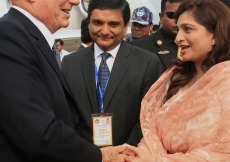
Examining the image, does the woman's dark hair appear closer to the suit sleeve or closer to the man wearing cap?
the suit sleeve

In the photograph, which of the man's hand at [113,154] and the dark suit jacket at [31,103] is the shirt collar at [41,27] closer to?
the dark suit jacket at [31,103]

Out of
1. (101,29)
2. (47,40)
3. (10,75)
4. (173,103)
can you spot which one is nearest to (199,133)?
(173,103)

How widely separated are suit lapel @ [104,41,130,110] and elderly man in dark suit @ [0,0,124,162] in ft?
3.16

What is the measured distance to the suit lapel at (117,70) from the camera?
8.57 feet

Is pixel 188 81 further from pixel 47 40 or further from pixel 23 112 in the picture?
pixel 23 112

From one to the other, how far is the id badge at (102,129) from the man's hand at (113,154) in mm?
373

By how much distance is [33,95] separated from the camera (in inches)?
53.6

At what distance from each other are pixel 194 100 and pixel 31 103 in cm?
99

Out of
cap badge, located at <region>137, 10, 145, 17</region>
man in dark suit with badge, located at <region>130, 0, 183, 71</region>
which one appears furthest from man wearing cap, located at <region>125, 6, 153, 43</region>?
man in dark suit with badge, located at <region>130, 0, 183, 71</region>

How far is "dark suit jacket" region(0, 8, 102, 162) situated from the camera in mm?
1334

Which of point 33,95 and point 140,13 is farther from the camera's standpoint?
point 140,13

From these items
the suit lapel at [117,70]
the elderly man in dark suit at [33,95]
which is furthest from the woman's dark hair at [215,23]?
the elderly man in dark suit at [33,95]

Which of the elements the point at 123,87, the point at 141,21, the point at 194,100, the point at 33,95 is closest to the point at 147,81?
the point at 123,87

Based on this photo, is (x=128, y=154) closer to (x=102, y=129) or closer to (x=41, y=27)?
(x=102, y=129)
